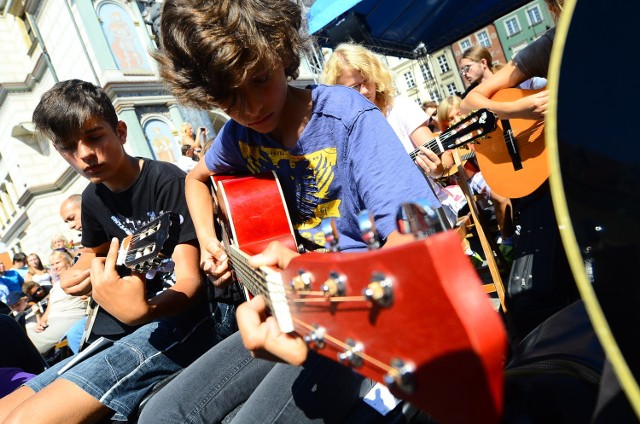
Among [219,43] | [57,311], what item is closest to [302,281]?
[219,43]

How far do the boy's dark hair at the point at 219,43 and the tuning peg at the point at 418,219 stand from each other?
88 cm

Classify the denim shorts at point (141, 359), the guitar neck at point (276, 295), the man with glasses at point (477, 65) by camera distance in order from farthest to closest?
1. the man with glasses at point (477, 65)
2. the denim shorts at point (141, 359)
3. the guitar neck at point (276, 295)

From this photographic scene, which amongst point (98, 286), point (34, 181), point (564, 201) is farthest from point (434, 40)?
point (34, 181)

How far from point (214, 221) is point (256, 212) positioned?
1.73ft

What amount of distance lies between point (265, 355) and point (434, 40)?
7.28 metres

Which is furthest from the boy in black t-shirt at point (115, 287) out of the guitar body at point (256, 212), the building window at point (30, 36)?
the building window at point (30, 36)

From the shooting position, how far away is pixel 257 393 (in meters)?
1.45

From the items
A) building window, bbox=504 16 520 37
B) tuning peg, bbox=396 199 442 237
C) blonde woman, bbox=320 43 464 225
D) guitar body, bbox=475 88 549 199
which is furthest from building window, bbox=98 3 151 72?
building window, bbox=504 16 520 37

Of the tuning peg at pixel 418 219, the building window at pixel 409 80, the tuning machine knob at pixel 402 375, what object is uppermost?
the building window at pixel 409 80

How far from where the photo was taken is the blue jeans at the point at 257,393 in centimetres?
136

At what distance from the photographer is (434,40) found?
7227mm

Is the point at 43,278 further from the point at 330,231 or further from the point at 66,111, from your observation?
the point at 330,231

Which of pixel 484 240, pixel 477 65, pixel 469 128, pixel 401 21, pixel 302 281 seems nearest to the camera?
pixel 302 281

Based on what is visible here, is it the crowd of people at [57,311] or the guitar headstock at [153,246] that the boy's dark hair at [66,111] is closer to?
the guitar headstock at [153,246]
